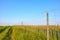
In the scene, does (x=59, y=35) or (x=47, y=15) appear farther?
(x=59, y=35)

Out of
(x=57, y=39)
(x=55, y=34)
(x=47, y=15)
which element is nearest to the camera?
(x=47, y=15)

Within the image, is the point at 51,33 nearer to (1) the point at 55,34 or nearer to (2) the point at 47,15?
(1) the point at 55,34

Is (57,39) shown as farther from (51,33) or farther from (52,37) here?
(51,33)

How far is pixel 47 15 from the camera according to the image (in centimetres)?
977

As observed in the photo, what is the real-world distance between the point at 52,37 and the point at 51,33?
1082mm

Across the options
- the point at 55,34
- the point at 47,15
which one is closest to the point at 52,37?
the point at 55,34

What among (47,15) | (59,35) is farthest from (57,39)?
(47,15)

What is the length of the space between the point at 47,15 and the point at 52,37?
12.4 feet

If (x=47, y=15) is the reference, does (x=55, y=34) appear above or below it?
below

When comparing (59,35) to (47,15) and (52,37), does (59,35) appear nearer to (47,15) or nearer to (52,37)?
(52,37)

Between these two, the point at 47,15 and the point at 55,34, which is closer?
the point at 47,15

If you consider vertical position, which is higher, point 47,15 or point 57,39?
point 47,15

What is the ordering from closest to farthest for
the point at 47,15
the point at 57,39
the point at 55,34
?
the point at 47,15 → the point at 57,39 → the point at 55,34

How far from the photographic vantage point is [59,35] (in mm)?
12844
